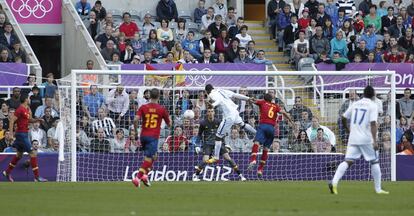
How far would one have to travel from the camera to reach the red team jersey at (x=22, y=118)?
27766 mm

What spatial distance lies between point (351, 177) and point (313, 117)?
192 cm

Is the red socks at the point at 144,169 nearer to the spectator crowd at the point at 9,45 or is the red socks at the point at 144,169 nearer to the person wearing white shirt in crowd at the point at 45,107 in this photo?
the person wearing white shirt in crowd at the point at 45,107

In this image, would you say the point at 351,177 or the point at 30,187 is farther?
the point at 351,177

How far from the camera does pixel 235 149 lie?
31.9 meters

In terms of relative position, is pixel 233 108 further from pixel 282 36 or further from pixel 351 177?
pixel 282 36

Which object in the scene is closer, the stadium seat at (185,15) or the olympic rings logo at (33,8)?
the olympic rings logo at (33,8)

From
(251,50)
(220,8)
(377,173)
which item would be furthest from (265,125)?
(220,8)

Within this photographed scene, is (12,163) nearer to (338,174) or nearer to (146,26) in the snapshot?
(338,174)

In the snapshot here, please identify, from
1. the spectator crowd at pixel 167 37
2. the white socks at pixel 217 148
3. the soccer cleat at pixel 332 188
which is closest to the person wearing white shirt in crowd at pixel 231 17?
the spectator crowd at pixel 167 37

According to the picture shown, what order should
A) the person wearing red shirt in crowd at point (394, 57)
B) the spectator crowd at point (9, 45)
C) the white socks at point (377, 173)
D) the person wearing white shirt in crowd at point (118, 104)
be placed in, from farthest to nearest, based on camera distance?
the person wearing red shirt in crowd at point (394, 57)
the spectator crowd at point (9, 45)
the person wearing white shirt in crowd at point (118, 104)
the white socks at point (377, 173)

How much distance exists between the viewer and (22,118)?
1095 inches

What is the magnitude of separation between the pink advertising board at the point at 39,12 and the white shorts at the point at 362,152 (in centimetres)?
1734

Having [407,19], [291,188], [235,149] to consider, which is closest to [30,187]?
[291,188]

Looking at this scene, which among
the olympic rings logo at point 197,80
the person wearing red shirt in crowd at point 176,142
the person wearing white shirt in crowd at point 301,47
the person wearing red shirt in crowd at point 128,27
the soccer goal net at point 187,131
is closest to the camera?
the soccer goal net at point 187,131
